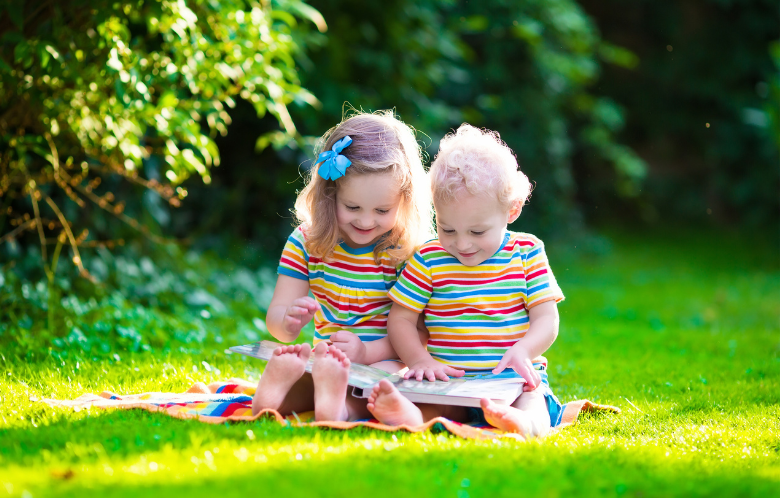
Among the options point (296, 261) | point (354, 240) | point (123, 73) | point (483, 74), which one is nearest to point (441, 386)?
point (354, 240)

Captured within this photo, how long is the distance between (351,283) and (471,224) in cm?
50

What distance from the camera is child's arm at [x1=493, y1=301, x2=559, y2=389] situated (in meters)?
2.36

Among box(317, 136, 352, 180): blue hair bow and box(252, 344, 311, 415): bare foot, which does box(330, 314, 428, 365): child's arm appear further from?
box(317, 136, 352, 180): blue hair bow

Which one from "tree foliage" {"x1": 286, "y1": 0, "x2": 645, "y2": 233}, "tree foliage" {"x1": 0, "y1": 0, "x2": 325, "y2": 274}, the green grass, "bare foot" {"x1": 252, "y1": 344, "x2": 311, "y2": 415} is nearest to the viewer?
the green grass

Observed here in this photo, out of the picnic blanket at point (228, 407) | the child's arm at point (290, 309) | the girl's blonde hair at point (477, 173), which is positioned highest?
the girl's blonde hair at point (477, 173)

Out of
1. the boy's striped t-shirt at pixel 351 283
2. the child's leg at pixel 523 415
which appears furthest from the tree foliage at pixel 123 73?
the child's leg at pixel 523 415

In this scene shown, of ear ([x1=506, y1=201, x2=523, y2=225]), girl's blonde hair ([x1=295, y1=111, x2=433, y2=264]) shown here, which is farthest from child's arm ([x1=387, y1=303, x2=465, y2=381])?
ear ([x1=506, y1=201, x2=523, y2=225])

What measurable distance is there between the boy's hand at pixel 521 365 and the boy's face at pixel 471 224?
0.33 meters

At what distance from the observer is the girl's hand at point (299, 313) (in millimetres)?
2422

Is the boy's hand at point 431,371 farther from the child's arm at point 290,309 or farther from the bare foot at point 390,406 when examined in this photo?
the child's arm at point 290,309

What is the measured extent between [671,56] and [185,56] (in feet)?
31.5

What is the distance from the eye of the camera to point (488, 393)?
226cm

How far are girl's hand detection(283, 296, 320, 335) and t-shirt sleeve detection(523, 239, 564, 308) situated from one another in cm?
70

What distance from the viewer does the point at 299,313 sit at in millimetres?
2443
